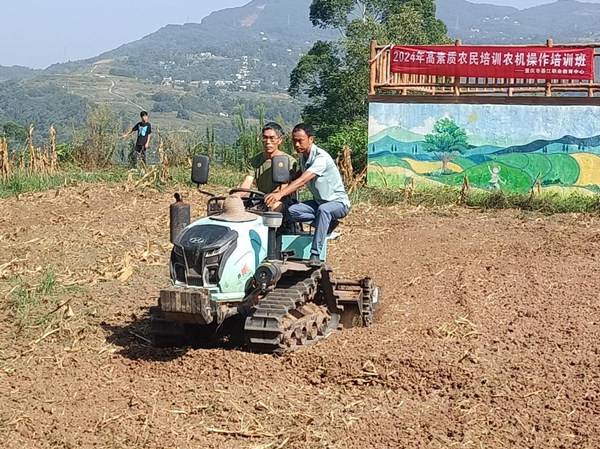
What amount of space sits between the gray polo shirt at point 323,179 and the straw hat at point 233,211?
0.93 metres

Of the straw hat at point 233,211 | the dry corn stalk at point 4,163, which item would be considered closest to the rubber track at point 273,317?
the straw hat at point 233,211

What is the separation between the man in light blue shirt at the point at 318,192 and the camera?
8.26 metres

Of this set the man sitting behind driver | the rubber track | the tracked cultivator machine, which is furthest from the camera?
the man sitting behind driver

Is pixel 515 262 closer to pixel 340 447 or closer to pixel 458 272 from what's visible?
pixel 458 272

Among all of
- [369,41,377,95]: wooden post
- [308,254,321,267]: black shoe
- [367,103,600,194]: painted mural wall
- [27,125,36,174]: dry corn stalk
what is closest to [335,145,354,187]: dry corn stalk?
[367,103,600,194]: painted mural wall

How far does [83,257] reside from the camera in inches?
448

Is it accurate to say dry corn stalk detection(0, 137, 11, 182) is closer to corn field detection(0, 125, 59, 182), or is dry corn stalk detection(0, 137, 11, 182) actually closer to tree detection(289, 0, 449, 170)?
corn field detection(0, 125, 59, 182)

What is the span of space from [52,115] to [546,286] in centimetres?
9003

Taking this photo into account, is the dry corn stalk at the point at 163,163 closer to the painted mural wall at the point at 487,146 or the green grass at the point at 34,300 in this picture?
the painted mural wall at the point at 487,146

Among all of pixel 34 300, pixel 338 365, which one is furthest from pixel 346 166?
pixel 338 365

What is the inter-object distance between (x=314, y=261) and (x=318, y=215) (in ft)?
1.40

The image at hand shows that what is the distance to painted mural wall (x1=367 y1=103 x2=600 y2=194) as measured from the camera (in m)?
17.2

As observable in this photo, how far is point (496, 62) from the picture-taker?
17.8 meters

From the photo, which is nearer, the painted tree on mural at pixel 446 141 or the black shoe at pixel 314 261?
the black shoe at pixel 314 261
